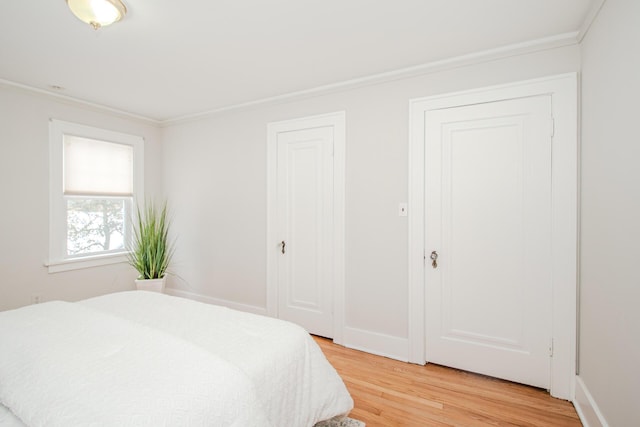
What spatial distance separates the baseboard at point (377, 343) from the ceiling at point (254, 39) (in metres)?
2.31

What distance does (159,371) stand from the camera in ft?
3.79

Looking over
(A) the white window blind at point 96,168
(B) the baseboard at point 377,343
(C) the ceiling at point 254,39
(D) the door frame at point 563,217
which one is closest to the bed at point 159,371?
(B) the baseboard at point 377,343

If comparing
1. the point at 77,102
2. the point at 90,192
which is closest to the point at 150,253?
the point at 90,192

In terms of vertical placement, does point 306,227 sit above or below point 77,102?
below

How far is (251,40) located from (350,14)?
2.38 ft

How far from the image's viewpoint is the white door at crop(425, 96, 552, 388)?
216 cm

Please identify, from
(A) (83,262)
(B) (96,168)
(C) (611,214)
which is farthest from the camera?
(B) (96,168)

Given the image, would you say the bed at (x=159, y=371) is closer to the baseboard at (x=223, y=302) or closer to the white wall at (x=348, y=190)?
the white wall at (x=348, y=190)

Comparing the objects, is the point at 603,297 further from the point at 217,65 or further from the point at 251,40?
the point at 217,65

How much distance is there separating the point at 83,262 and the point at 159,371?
308 cm

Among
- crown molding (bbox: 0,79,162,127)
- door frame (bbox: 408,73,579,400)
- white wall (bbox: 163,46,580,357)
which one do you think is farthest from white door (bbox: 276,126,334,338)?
crown molding (bbox: 0,79,162,127)

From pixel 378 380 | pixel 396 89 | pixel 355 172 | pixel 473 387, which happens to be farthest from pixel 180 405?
pixel 396 89

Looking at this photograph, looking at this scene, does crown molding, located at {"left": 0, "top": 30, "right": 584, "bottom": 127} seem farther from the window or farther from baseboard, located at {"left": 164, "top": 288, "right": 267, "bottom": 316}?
baseboard, located at {"left": 164, "top": 288, "right": 267, "bottom": 316}

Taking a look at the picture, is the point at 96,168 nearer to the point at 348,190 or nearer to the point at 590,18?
the point at 348,190
